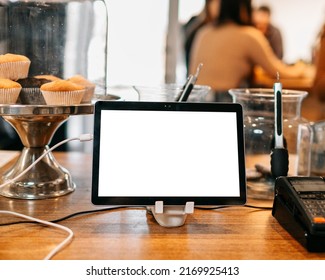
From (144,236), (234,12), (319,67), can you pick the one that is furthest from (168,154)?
(319,67)

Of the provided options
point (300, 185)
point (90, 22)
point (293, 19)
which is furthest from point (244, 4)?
point (300, 185)

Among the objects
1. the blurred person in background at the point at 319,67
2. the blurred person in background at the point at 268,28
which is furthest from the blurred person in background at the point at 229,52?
the blurred person in background at the point at 268,28

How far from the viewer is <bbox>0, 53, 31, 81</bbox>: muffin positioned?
98cm

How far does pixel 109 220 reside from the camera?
2.78 ft

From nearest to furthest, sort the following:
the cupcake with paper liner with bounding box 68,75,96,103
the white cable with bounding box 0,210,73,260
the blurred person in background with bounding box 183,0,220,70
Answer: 1. the white cable with bounding box 0,210,73,260
2. the cupcake with paper liner with bounding box 68,75,96,103
3. the blurred person in background with bounding box 183,0,220,70

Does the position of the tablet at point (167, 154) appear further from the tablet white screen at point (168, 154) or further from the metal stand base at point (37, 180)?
the metal stand base at point (37, 180)

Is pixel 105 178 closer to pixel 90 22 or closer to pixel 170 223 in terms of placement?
pixel 170 223

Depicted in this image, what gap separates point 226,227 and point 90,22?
2.56 ft

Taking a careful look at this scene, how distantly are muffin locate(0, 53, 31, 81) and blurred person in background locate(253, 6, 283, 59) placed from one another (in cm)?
215

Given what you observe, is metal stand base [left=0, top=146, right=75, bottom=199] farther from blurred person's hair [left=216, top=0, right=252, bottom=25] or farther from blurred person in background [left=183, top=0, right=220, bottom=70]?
blurred person in background [left=183, top=0, right=220, bottom=70]

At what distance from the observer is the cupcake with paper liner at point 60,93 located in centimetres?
94

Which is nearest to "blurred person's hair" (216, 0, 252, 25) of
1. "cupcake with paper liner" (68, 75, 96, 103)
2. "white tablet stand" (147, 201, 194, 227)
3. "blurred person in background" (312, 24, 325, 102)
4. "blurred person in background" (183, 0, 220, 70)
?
"blurred person in background" (183, 0, 220, 70)

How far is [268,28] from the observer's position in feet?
9.78
